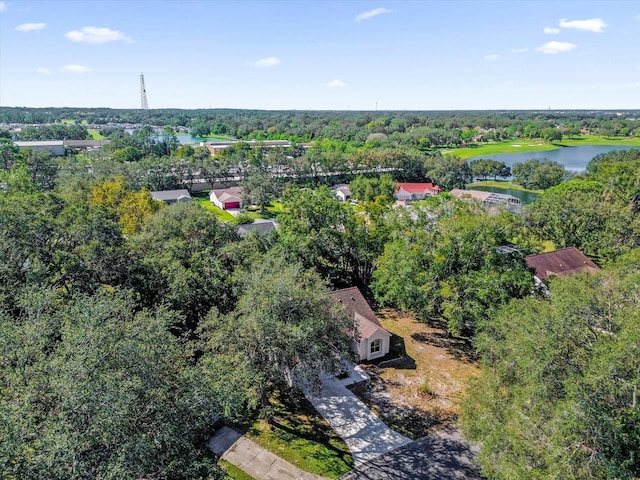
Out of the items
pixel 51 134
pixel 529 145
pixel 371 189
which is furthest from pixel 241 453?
pixel 51 134

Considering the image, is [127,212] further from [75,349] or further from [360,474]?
[360,474]

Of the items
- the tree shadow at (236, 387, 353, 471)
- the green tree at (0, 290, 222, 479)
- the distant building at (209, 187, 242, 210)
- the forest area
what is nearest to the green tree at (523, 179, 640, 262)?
the forest area

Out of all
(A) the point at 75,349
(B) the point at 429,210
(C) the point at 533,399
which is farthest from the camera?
(B) the point at 429,210

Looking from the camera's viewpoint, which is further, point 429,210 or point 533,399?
point 429,210

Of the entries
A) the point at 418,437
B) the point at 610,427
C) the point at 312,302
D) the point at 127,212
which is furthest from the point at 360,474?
the point at 127,212

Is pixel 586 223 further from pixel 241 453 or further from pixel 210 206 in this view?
pixel 210 206

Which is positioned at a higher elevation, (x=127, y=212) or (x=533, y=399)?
(x=127, y=212)

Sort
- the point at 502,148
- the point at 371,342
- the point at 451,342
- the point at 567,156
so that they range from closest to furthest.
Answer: the point at 371,342 → the point at 451,342 → the point at 567,156 → the point at 502,148
